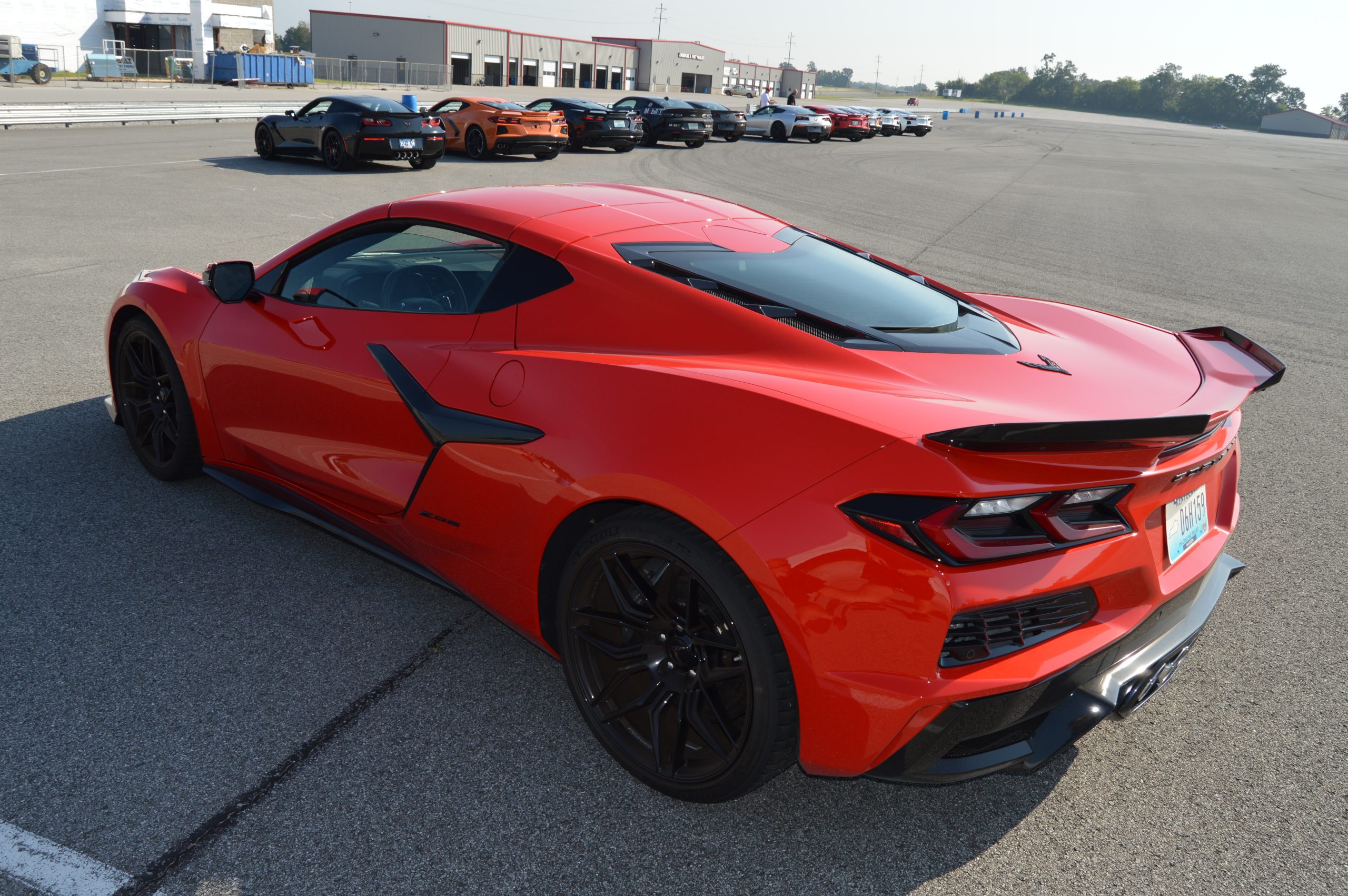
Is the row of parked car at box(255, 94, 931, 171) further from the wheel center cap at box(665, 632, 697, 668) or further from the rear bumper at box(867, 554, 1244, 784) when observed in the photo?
the rear bumper at box(867, 554, 1244, 784)

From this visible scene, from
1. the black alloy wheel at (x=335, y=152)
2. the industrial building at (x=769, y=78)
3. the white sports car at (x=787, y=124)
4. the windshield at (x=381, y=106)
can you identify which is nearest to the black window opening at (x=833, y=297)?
the windshield at (x=381, y=106)

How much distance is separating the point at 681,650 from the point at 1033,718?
34.0 inches

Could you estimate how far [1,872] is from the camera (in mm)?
2184

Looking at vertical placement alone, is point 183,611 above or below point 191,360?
below

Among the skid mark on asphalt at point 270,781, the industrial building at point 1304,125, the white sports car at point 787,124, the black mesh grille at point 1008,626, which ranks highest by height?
the industrial building at point 1304,125

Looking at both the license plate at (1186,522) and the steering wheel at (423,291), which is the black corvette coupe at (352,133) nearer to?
the steering wheel at (423,291)

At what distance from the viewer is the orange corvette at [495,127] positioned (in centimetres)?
2000

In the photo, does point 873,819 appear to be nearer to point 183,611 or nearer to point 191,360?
point 183,611

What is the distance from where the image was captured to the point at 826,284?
3.11 m

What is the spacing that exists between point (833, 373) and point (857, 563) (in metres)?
0.61

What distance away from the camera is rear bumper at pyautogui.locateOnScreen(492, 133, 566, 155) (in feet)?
65.7

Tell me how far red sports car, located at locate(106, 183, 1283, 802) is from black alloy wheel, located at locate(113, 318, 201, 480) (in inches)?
18.6

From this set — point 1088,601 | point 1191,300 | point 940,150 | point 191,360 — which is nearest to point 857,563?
point 1088,601

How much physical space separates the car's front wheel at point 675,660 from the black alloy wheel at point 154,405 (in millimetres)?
2313
